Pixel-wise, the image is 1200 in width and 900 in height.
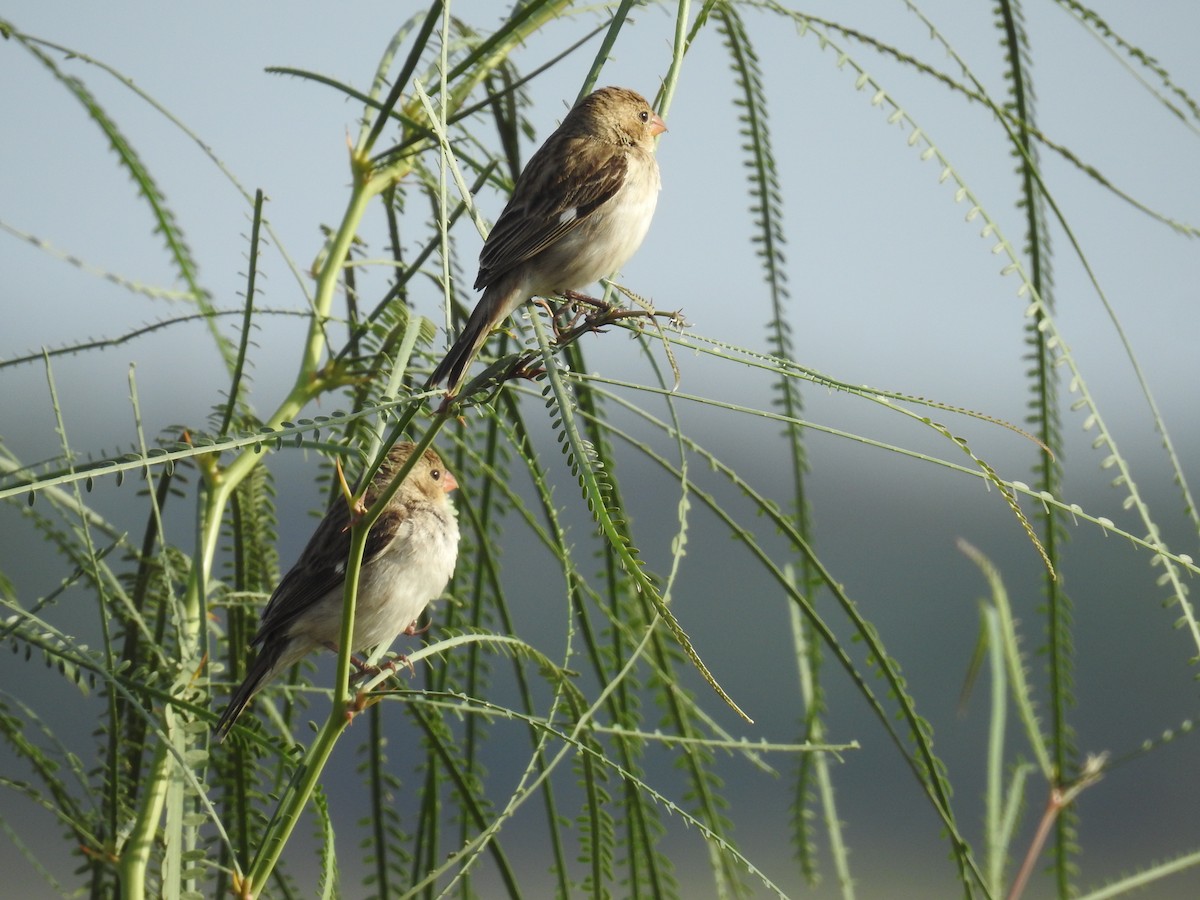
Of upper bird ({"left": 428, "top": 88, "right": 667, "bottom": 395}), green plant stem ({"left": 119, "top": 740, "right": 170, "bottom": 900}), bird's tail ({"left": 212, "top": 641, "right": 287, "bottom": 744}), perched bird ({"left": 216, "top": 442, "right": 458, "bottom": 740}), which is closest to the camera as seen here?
green plant stem ({"left": 119, "top": 740, "right": 170, "bottom": 900})

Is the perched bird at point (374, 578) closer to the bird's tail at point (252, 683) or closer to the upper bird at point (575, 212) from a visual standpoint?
the bird's tail at point (252, 683)

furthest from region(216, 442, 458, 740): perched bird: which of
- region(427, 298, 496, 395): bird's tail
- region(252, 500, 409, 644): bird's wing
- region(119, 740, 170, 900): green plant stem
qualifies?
region(119, 740, 170, 900): green plant stem

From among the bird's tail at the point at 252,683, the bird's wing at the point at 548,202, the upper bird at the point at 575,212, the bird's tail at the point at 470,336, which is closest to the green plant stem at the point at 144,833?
the bird's tail at the point at 252,683

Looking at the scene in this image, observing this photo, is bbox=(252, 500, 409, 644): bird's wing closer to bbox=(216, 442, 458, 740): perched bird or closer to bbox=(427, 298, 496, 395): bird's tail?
bbox=(216, 442, 458, 740): perched bird

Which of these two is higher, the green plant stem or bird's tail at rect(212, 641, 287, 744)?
bird's tail at rect(212, 641, 287, 744)

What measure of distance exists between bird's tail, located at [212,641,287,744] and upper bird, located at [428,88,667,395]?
1.37ft

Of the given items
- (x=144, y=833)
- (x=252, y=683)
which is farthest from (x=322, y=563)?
(x=144, y=833)

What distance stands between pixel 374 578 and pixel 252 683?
1.03 feet

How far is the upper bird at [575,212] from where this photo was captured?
1411 millimetres

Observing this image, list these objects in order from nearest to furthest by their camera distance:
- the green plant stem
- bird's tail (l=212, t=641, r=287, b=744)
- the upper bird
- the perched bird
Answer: the green plant stem, bird's tail (l=212, t=641, r=287, b=744), the upper bird, the perched bird

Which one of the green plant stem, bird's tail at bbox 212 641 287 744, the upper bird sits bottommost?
the green plant stem

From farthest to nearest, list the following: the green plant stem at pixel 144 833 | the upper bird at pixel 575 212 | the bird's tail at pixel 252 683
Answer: the upper bird at pixel 575 212, the bird's tail at pixel 252 683, the green plant stem at pixel 144 833

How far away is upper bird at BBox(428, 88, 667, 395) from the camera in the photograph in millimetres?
1411

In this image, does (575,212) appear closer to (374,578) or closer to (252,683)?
(374,578)
